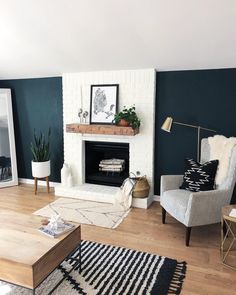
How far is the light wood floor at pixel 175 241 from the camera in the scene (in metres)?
2.26

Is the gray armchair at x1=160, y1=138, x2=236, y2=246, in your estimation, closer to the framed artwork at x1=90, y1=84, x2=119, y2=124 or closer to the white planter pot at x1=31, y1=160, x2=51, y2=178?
the framed artwork at x1=90, y1=84, x2=119, y2=124

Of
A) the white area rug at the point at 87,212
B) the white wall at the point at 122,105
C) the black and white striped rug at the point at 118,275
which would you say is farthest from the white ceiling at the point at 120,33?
the black and white striped rug at the point at 118,275

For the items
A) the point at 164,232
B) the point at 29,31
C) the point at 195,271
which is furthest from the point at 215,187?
the point at 29,31

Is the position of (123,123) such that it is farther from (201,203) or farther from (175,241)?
(175,241)

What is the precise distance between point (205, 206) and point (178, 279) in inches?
31.9

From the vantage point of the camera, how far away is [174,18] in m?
2.73

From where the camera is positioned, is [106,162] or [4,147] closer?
[106,162]

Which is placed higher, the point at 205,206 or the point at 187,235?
the point at 205,206

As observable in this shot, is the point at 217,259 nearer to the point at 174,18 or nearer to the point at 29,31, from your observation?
the point at 174,18

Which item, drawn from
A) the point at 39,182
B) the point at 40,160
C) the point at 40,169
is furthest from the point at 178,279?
the point at 39,182

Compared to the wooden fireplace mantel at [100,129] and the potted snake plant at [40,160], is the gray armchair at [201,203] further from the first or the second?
the potted snake plant at [40,160]

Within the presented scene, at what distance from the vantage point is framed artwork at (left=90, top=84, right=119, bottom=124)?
4.11 meters

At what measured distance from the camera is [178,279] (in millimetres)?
2279

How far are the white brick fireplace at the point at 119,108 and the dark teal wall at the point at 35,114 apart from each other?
0.77 feet
